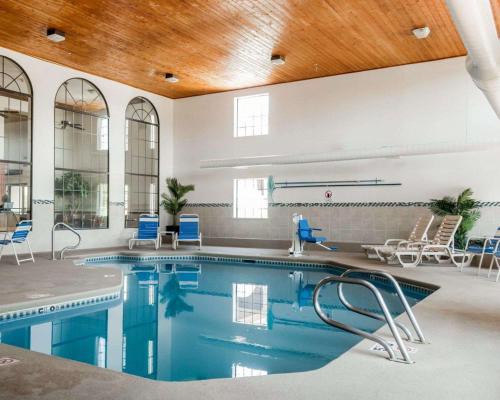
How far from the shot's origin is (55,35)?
7.90 m

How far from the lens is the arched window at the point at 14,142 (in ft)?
29.5

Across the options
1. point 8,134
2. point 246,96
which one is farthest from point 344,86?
point 8,134

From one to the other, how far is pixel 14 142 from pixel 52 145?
0.79 meters

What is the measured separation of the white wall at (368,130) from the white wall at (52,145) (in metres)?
2.09

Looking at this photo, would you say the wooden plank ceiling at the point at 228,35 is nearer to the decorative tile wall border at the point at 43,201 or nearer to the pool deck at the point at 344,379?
the decorative tile wall border at the point at 43,201

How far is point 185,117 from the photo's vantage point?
12.8m

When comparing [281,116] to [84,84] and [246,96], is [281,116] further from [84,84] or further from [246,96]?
[84,84]

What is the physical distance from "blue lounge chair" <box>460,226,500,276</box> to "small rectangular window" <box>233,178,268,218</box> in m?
4.82

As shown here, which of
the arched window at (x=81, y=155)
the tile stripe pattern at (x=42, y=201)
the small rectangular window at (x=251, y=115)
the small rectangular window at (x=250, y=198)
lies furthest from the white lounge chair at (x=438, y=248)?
the tile stripe pattern at (x=42, y=201)

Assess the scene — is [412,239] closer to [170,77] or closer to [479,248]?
[479,248]

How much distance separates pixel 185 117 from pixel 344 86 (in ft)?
15.1

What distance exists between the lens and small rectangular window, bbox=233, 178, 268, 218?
11.5 metres

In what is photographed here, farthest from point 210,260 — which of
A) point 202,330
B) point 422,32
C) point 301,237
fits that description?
point 422,32

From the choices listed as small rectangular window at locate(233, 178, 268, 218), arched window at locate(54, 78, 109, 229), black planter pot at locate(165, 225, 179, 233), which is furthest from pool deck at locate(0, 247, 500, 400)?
black planter pot at locate(165, 225, 179, 233)
